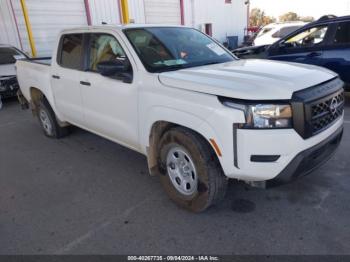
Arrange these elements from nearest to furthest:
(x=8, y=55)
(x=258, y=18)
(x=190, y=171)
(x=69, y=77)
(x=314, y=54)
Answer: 1. (x=190, y=171)
2. (x=69, y=77)
3. (x=314, y=54)
4. (x=8, y=55)
5. (x=258, y=18)

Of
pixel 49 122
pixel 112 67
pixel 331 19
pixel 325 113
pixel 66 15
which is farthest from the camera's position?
pixel 66 15

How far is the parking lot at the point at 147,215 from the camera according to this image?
2.57m

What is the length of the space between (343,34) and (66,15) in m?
9.84

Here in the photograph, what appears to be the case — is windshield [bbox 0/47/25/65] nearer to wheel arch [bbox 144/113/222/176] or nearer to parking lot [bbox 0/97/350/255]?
parking lot [bbox 0/97/350/255]

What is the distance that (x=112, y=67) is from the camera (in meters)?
3.13

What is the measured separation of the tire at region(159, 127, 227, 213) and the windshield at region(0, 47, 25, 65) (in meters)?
7.83

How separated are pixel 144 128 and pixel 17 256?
1613mm

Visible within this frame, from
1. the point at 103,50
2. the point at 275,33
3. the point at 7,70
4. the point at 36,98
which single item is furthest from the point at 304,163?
the point at 275,33

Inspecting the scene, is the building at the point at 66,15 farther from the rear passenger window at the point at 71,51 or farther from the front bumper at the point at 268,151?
the front bumper at the point at 268,151

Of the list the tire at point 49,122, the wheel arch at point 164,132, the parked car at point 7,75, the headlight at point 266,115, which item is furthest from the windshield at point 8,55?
the headlight at point 266,115

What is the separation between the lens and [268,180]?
8.01 ft

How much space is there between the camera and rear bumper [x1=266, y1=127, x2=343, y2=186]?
2.38 m

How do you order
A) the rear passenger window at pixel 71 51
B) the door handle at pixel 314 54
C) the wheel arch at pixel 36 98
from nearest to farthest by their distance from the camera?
the rear passenger window at pixel 71 51 < the wheel arch at pixel 36 98 < the door handle at pixel 314 54

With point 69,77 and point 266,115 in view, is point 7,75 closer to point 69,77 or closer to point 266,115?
point 69,77
